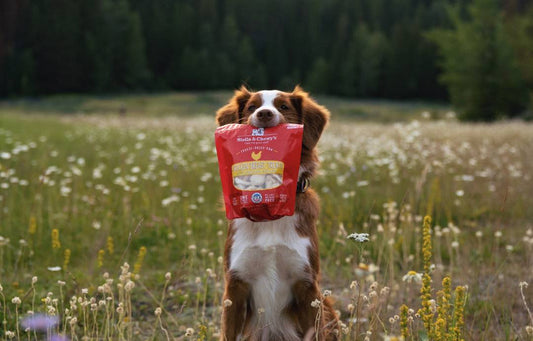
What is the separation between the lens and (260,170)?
103 inches

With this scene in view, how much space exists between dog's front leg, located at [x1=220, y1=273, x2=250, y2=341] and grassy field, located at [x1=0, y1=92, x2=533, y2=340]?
207 millimetres

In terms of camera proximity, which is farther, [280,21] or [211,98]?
[280,21]

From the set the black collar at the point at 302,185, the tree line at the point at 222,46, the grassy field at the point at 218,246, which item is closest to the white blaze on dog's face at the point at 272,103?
the black collar at the point at 302,185

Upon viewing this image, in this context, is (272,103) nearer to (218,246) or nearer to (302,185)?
(302,185)

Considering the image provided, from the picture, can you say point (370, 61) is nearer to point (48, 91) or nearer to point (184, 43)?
point (184, 43)

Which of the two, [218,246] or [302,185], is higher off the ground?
[302,185]

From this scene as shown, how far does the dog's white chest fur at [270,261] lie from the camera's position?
2812mm


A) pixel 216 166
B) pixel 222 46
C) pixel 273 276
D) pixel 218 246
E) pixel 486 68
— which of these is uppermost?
pixel 273 276

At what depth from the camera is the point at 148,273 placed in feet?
15.6

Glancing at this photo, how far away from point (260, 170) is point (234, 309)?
32.0 inches

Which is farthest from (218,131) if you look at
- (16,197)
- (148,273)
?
(16,197)

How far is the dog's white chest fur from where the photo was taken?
2812 mm

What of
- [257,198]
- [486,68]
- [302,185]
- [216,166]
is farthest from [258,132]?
[486,68]

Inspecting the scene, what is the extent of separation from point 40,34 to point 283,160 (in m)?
62.6
